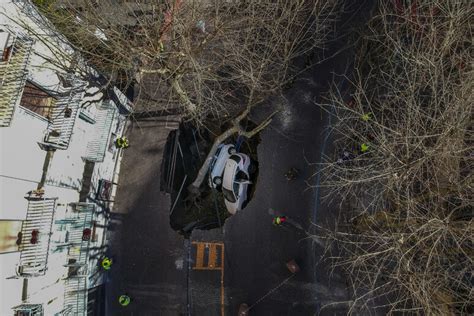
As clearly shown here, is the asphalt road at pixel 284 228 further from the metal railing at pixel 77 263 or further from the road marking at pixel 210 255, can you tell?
the metal railing at pixel 77 263

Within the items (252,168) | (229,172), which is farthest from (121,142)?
(252,168)

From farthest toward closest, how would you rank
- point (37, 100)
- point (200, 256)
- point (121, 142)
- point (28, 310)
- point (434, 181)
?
point (121, 142) → point (200, 256) → point (37, 100) → point (28, 310) → point (434, 181)

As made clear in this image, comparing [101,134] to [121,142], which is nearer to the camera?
[101,134]

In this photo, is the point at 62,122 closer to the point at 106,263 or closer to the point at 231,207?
the point at 106,263

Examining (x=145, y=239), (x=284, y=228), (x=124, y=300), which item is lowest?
(x=124, y=300)

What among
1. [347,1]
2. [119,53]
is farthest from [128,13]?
[347,1]

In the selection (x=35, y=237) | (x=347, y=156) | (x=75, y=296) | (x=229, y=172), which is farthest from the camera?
(x=229, y=172)

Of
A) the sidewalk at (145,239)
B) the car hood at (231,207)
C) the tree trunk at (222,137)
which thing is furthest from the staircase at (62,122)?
the car hood at (231,207)
